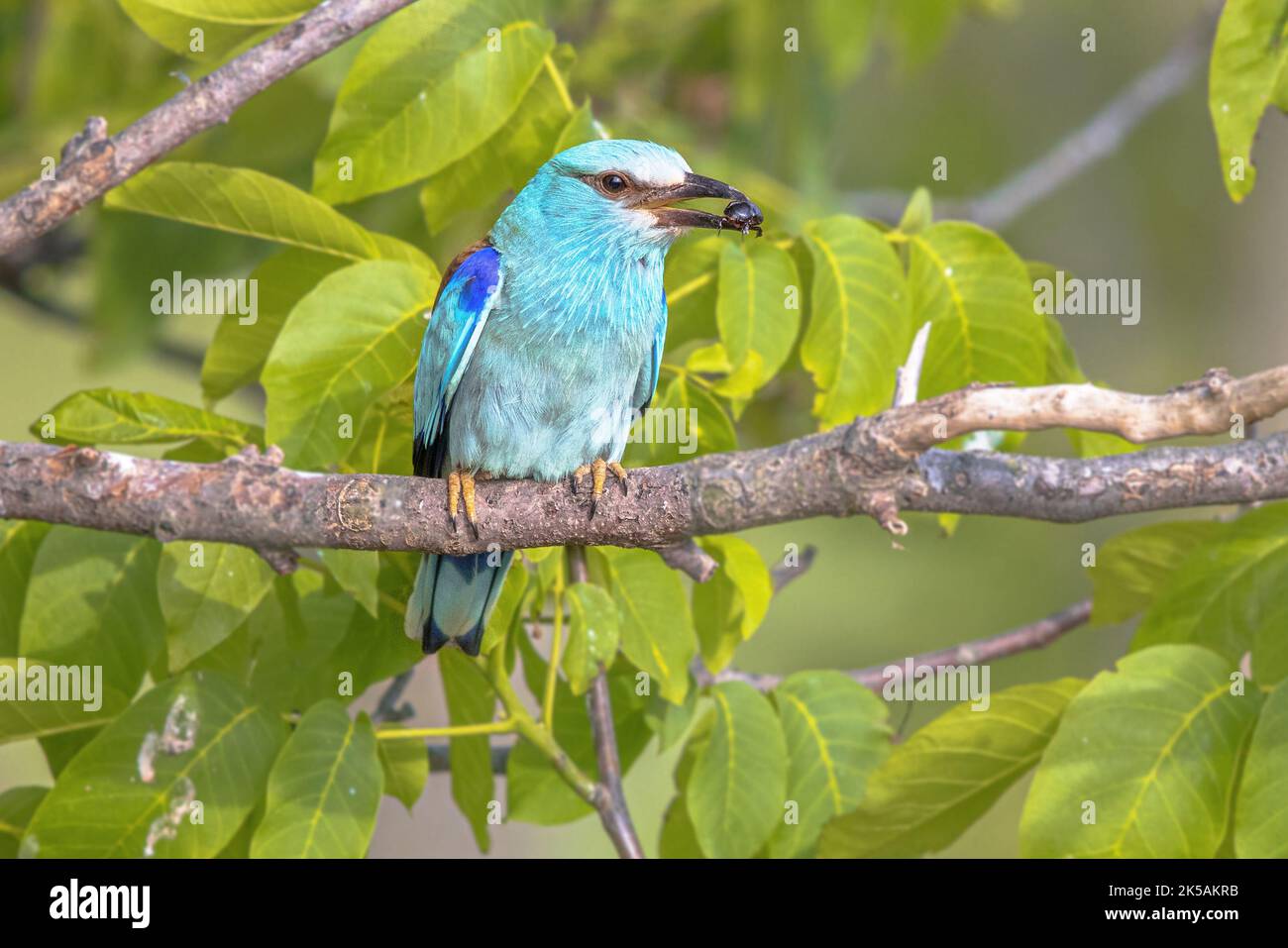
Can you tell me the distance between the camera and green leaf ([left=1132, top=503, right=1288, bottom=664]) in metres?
2.75

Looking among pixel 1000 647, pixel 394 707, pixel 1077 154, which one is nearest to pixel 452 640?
pixel 394 707

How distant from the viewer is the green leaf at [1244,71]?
2566 millimetres

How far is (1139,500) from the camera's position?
236 cm

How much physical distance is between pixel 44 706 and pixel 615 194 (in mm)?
1665

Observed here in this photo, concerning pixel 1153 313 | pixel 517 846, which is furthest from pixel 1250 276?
pixel 517 846

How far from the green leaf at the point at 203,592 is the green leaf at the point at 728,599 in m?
0.96

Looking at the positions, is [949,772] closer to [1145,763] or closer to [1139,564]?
[1145,763]

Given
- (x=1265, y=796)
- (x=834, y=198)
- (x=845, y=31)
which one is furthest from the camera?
(x=834, y=198)

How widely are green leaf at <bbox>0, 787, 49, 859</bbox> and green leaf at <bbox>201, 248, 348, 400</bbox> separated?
0.95m

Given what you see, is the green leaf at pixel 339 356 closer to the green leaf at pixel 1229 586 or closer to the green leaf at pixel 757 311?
the green leaf at pixel 757 311

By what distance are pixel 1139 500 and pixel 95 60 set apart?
12.9 feet

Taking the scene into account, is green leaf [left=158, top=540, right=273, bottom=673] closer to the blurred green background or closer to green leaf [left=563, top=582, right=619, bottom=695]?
green leaf [left=563, top=582, right=619, bottom=695]

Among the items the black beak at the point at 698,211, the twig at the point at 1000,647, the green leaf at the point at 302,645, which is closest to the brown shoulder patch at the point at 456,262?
the black beak at the point at 698,211

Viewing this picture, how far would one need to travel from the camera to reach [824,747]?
298cm
